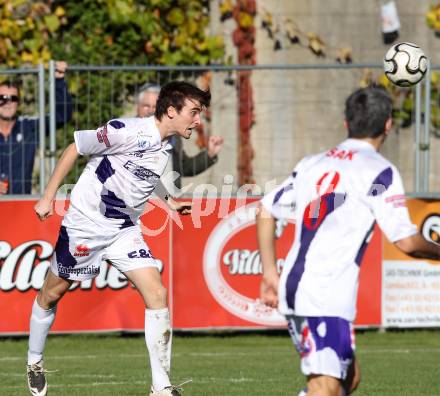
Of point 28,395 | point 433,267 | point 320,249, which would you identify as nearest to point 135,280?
point 28,395

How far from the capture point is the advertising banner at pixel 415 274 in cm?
1270

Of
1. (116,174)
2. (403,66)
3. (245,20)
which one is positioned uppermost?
(245,20)

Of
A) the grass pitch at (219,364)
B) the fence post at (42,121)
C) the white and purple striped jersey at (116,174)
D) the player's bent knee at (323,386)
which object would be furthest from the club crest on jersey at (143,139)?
the fence post at (42,121)

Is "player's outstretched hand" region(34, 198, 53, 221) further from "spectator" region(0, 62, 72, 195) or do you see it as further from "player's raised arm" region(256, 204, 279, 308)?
"spectator" region(0, 62, 72, 195)

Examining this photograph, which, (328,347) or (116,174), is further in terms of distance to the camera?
(116,174)

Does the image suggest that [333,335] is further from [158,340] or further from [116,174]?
A: [116,174]

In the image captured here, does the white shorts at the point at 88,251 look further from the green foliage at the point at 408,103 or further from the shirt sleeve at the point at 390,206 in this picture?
the green foliage at the point at 408,103

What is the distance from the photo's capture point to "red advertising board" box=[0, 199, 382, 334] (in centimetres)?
1223

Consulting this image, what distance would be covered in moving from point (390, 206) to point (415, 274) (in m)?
6.82

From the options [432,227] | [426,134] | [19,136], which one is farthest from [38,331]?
[426,134]

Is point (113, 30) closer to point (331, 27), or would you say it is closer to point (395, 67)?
point (331, 27)

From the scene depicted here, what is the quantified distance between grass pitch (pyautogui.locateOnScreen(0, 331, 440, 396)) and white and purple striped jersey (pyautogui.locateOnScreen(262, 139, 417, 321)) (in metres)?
3.13

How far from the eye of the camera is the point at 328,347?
19.9 ft

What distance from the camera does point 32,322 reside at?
29.5 feet
